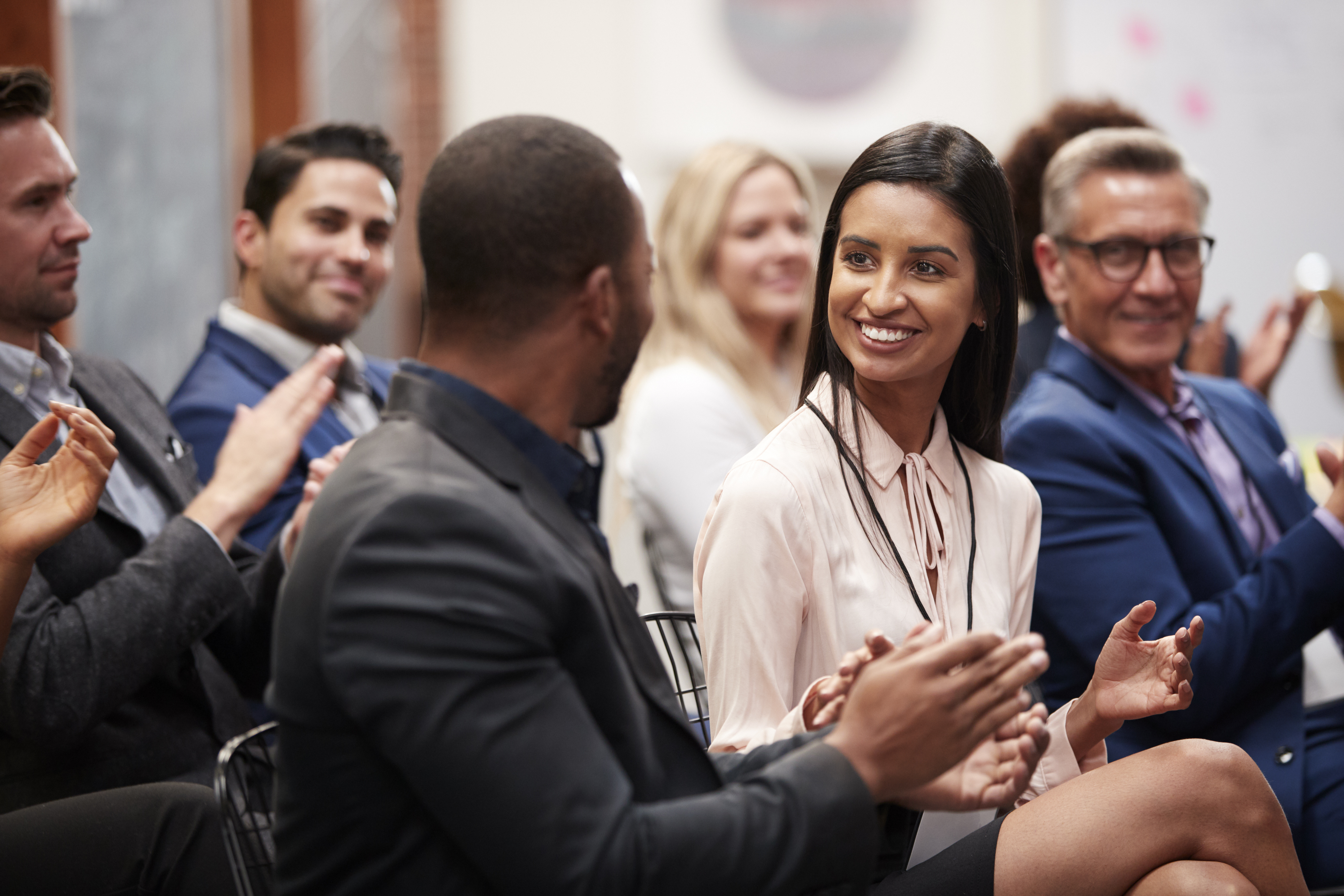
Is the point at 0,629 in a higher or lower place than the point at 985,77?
lower

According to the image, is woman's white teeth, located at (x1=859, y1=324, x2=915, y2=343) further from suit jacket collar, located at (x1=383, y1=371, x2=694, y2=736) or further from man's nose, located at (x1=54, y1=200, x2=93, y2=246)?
man's nose, located at (x1=54, y1=200, x2=93, y2=246)

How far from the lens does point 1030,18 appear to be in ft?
14.5

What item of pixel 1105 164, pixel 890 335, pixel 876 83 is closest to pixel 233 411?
pixel 890 335

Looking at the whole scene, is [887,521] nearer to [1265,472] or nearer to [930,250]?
[930,250]

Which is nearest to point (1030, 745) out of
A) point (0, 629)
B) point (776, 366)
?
point (0, 629)

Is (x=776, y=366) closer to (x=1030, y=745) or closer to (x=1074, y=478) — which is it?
(x=1074, y=478)

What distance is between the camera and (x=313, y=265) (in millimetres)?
2555

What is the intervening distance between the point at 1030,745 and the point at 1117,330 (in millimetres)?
1039

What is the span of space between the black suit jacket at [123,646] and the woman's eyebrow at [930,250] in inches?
38.6

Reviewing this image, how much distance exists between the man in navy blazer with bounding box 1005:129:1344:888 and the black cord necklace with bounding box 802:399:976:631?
32 centimetres

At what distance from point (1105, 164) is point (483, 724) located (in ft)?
4.97

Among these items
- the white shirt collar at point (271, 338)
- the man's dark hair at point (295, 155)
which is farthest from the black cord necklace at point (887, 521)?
the man's dark hair at point (295, 155)

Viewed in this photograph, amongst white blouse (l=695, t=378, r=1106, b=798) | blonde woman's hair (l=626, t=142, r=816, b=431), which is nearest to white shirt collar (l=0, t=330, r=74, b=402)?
white blouse (l=695, t=378, r=1106, b=798)

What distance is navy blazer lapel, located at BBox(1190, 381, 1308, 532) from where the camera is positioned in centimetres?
198
